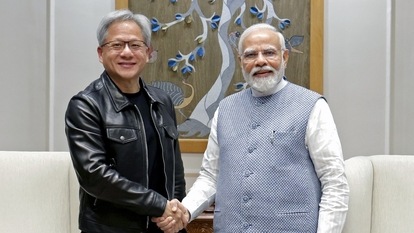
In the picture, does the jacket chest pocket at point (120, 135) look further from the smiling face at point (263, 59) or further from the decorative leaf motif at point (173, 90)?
the decorative leaf motif at point (173, 90)

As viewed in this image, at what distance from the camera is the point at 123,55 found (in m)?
1.78

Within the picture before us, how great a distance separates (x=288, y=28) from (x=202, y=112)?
694 mm

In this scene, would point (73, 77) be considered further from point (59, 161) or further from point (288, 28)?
point (288, 28)

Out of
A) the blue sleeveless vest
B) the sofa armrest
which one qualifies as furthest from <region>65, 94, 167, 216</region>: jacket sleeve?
the sofa armrest

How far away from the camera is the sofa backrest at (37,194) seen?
2.24 meters

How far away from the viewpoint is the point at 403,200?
2.06 meters

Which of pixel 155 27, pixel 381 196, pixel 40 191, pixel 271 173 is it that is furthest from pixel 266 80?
pixel 155 27

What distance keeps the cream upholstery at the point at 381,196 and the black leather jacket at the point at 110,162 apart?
785 millimetres

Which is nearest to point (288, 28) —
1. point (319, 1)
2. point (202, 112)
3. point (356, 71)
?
point (319, 1)

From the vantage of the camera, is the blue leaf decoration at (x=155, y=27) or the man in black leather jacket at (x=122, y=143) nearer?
the man in black leather jacket at (x=122, y=143)

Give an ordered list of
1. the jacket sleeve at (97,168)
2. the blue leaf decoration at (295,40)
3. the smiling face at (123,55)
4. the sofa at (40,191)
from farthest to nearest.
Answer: the blue leaf decoration at (295,40) < the sofa at (40,191) < the smiling face at (123,55) < the jacket sleeve at (97,168)

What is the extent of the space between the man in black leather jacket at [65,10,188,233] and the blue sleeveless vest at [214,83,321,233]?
20 centimetres

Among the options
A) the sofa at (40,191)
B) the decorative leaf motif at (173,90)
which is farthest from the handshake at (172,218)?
the decorative leaf motif at (173,90)

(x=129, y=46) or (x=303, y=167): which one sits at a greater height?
(x=129, y=46)
